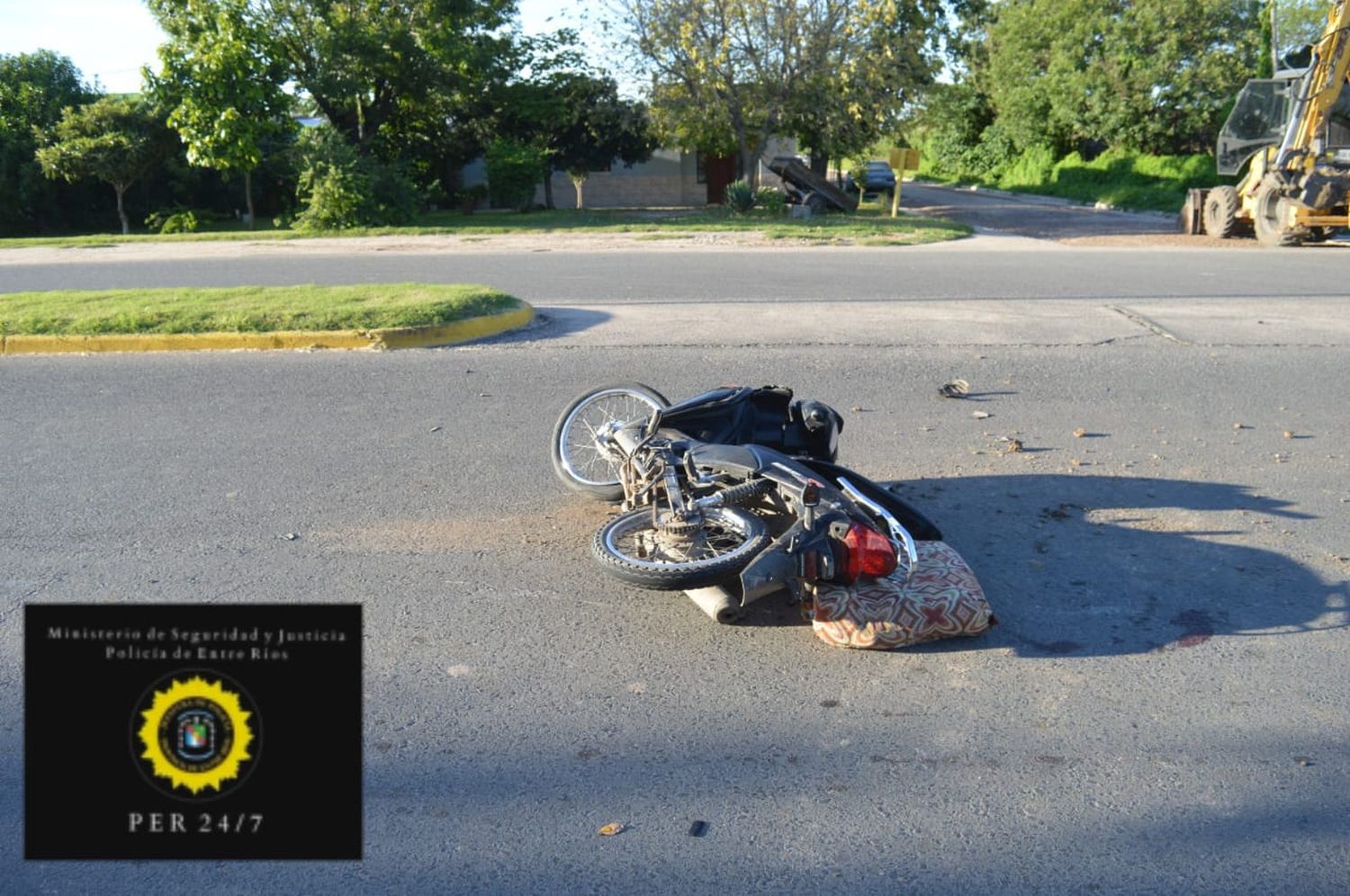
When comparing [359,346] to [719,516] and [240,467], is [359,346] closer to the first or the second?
[240,467]

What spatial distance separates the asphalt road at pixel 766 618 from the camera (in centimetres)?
323

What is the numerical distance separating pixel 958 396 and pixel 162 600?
565 centimetres

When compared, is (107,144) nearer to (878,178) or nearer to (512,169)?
(512,169)

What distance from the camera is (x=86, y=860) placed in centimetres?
314

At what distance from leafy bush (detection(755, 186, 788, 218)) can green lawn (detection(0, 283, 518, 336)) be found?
18.2m

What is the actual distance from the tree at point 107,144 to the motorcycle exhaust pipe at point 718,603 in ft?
98.3

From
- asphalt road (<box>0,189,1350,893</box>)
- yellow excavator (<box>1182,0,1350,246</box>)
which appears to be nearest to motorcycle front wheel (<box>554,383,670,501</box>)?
asphalt road (<box>0,189,1350,893</box>)

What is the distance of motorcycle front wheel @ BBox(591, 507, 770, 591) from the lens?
439cm

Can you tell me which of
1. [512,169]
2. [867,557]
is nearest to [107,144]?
[512,169]

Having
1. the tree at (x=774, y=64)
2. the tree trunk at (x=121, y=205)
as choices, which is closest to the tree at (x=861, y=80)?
the tree at (x=774, y=64)

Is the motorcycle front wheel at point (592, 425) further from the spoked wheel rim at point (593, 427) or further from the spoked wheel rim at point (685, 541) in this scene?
the spoked wheel rim at point (685, 541)

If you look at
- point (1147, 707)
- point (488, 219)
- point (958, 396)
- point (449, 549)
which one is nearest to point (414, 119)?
point (488, 219)

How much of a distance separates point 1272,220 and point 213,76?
2291 centimetres

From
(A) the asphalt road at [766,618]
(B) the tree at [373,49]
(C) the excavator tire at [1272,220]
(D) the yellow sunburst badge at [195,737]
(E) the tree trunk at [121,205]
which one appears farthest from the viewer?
(E) the tree trunk at [121,205]
